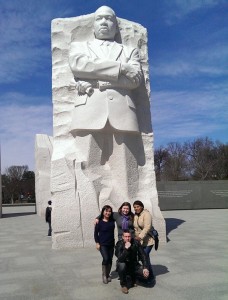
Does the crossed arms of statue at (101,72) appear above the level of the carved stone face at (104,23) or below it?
below

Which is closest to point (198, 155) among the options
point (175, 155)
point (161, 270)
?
point (175, 155)

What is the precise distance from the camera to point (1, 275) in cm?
500

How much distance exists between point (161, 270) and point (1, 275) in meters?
2.29

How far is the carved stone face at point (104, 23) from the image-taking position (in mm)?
8136

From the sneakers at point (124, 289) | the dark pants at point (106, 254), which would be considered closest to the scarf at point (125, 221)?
the dark pants at point (106, 254)

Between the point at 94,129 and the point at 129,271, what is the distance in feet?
12.7

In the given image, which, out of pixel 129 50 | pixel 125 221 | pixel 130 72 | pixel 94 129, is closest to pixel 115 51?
pixel 129 50

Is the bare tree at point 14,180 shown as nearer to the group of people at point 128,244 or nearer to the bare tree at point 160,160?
the bare tree at point 160,160

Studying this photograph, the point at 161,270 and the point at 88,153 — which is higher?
the point at 88,153

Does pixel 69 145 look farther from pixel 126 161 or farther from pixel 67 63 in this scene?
pixel 67 63

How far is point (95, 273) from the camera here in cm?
499

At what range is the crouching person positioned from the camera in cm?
→ 421

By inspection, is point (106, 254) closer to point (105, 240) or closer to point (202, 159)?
point (105, 240)

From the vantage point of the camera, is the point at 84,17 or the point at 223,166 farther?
the point at 223,166
